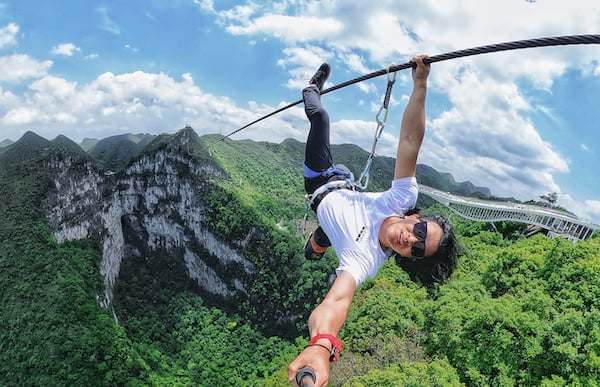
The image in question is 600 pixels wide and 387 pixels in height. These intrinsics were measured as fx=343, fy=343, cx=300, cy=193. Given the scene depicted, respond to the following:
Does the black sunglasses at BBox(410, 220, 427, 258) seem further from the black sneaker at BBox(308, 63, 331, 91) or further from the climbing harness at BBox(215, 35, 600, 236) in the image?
the black sneaker at BBox(308, 63, 331, 91)

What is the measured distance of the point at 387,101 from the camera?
14.5 ft

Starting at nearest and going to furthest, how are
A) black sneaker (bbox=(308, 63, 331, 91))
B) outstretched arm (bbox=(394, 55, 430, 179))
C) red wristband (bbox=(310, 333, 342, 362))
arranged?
red wristband (bbox=(310, 333, 342, 362)) < outstretched arm (bbox=(394, 55, 430, 179)) < black sneaker (bbox=(308, 63, 331, 91))

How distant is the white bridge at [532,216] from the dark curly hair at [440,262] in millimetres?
29244

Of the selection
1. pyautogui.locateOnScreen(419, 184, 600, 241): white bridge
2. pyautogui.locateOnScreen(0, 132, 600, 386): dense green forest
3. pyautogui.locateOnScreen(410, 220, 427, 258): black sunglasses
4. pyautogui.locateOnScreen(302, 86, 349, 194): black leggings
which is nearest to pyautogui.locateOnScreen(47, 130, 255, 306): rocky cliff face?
pyautogui.locateOnScreen(0, 132, 600, 386): dense green forest

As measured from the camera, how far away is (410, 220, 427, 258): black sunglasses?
375cm

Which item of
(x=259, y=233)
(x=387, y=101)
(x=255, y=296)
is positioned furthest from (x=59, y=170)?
(x=387, y=101)

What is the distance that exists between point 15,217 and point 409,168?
4833cm

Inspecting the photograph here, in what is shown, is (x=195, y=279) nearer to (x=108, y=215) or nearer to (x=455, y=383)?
(x=108, y=215)

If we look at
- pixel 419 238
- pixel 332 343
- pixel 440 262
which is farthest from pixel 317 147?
pixel 332 343

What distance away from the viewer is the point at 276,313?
55719 mm

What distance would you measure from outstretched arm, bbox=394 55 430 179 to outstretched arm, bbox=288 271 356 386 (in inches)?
63.1

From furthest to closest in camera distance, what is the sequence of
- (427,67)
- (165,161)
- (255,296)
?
(165,161)
(255,296)
(427,67)

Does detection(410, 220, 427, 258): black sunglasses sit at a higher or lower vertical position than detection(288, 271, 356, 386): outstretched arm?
higher

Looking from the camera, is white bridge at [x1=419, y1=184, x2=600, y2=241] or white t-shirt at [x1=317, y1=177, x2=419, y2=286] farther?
white bridge at [x1=419, y1=184, x2=600, y2=241]
